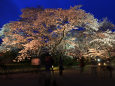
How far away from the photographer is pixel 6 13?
605 ft

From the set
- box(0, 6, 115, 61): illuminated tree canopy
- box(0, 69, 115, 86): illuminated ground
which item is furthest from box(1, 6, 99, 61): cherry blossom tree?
box(0, 69, 115, 86): illuminated ground

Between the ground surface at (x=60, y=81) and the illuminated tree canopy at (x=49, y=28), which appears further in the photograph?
the illuminated tree canopy at (x=49, y=28)

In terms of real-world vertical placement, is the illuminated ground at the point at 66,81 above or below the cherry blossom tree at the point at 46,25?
below

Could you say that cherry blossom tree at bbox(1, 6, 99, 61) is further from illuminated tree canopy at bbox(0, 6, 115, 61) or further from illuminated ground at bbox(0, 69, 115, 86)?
illuminated ground at bbox(0, 69, 115, 86)

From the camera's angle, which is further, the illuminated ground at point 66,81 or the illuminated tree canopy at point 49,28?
the illuminated tree canopy at point 49,28

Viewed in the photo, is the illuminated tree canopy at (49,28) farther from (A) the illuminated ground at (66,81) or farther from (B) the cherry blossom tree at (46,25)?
(A) the illuminated ground at (66,81)

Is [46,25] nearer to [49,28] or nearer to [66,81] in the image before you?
[49,28]

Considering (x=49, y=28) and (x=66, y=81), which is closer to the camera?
(x=66, y=81)

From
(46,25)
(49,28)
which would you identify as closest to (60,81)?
(46,25)

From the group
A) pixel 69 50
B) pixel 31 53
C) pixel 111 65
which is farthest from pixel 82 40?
pixel 111 65

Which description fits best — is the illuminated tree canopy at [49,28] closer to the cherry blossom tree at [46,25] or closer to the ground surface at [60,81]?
the cherry blossom tree at [46,25]

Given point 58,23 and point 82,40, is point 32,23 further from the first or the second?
point 82,40

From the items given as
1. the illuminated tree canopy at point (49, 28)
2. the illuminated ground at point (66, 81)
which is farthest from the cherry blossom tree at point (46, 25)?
the illuminated ground at point (66, 81)

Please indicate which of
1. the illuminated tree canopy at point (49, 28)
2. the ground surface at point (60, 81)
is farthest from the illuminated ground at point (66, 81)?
the illuminated tree canopy at point (49, 28)
